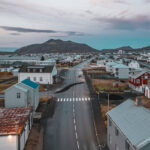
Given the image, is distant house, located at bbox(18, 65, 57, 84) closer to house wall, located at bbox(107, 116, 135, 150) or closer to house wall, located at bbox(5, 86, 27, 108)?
house wall, located at bbox(5, 86, 27, 108)

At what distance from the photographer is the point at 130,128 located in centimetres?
1555

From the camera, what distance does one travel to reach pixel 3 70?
97.1m

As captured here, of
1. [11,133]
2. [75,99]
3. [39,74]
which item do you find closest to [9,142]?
[11,133]

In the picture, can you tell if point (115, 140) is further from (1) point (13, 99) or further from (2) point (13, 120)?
(1) point (13, 99)

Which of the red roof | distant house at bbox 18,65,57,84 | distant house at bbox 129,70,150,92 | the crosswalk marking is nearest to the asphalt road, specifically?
the crosswalk marking

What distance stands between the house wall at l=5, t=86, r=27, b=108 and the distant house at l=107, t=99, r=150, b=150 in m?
15.9

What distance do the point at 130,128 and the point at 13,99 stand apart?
21340 mm

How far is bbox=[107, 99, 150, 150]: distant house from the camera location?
43.8 feet

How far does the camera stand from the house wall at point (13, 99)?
97.4 ft

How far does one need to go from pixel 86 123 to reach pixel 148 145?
15959 millimetres

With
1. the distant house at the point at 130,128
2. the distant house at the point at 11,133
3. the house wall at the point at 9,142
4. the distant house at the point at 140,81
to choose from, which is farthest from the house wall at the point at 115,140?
the distant house at the point at 140,81

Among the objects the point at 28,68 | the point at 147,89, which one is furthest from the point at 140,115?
the point at 28,68

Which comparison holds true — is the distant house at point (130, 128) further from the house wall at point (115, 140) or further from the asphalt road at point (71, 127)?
the asphalt road at point (71, 127)

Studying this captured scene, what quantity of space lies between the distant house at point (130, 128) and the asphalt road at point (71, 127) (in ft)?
12.2
